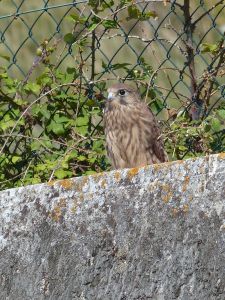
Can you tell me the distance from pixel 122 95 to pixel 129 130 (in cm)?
18

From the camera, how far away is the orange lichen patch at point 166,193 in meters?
2.59

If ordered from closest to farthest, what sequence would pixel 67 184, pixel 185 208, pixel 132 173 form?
1. pixel 185 208
2. pixel 132 173
3. pixel 67 184

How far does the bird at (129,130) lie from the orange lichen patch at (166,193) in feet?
5.76

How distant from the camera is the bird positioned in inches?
176

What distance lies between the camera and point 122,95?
15.4ft

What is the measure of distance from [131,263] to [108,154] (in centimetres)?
188

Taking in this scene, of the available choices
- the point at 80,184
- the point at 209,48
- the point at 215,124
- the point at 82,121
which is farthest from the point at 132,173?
the point at 209,48

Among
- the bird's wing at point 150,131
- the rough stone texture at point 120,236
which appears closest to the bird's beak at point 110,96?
the bird's wing at point 150,131

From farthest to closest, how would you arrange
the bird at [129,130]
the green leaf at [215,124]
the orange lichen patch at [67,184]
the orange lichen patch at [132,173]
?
the bird at [129,130]
the green leaf at [215,124]
the orange lichen patch at [67,184]
the orange lichen patch at [132,173]

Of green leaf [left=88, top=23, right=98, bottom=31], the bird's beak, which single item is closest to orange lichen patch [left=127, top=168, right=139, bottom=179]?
green leaf [left=88, top=23, right=98, bottom=31]

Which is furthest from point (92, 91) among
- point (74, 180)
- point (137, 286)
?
point (137, 286)

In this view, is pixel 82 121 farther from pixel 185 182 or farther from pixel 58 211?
pixel 185 182

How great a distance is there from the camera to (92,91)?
4680mm

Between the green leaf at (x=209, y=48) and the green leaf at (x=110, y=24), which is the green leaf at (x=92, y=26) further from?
the green leaf at (x=209, y=48)
